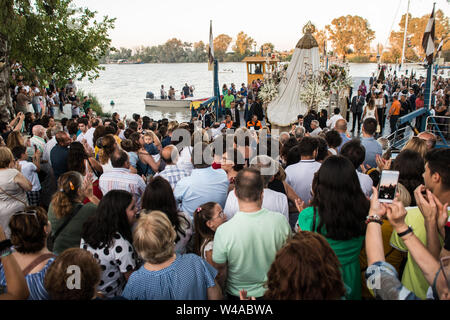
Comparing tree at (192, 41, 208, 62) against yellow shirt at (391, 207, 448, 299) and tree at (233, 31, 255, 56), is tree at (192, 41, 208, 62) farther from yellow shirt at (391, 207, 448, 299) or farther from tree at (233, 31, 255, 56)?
yellow shirt at (391, 207, 448, 299)

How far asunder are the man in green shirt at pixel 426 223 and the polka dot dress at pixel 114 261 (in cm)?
186

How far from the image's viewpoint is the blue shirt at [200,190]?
329 centimetres

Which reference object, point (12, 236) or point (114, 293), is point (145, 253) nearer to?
point (114, 293)

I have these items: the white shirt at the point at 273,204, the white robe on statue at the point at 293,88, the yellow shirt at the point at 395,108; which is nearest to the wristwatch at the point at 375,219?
the white shirt at the point at 273,204

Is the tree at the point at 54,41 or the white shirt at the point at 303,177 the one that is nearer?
the white shirt at the point at 303,177

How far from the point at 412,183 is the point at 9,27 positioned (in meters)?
11.1

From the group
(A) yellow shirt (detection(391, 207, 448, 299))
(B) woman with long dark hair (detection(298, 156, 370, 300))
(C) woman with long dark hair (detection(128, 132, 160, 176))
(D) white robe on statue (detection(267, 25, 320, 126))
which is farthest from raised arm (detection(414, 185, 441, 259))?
(D) white robe on statue (detection(267, 25, 320, 126))

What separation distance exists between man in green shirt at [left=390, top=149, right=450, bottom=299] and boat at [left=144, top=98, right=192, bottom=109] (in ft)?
85.9

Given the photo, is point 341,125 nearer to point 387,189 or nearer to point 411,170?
point 411,170

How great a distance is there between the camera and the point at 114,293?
2463mm

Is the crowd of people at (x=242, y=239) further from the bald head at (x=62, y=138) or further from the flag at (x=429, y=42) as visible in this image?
the flag at (x=429, y=42)

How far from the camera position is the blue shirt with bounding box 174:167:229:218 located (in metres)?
3.29

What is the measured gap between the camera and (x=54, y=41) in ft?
42.4

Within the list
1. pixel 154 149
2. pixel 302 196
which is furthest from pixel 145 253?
pixel 154 149
